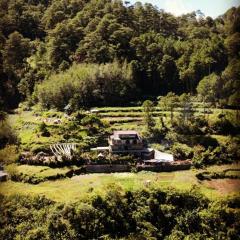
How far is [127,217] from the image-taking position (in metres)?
10.4

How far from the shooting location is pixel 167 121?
1579cm

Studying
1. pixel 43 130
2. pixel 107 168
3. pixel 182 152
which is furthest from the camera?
pixel 43 130

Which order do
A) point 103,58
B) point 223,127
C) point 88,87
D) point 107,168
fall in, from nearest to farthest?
point 107,168
point 223,127
point 88,87
point 103,58

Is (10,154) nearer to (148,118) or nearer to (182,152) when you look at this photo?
(182,152)

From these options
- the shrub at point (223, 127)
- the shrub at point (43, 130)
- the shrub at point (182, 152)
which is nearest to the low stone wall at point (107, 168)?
the shrub at point (182, 152)

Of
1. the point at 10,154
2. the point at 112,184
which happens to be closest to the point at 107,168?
the point at 112,184

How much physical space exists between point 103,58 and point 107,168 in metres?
8.32

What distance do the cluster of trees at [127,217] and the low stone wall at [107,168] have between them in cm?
207

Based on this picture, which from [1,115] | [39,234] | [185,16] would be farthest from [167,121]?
[185,16]

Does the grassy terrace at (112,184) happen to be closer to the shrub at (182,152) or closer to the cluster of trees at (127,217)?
the cluster of trees at (127,217)

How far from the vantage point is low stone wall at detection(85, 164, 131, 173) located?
42.1 feet

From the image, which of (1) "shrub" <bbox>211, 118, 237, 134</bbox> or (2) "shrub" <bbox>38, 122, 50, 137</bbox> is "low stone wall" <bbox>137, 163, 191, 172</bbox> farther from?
(2) "shrub" <bbox>38, 122, 50, 137</bbox>

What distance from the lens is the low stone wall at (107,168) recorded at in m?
12.8

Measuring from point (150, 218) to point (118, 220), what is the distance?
0.67m
